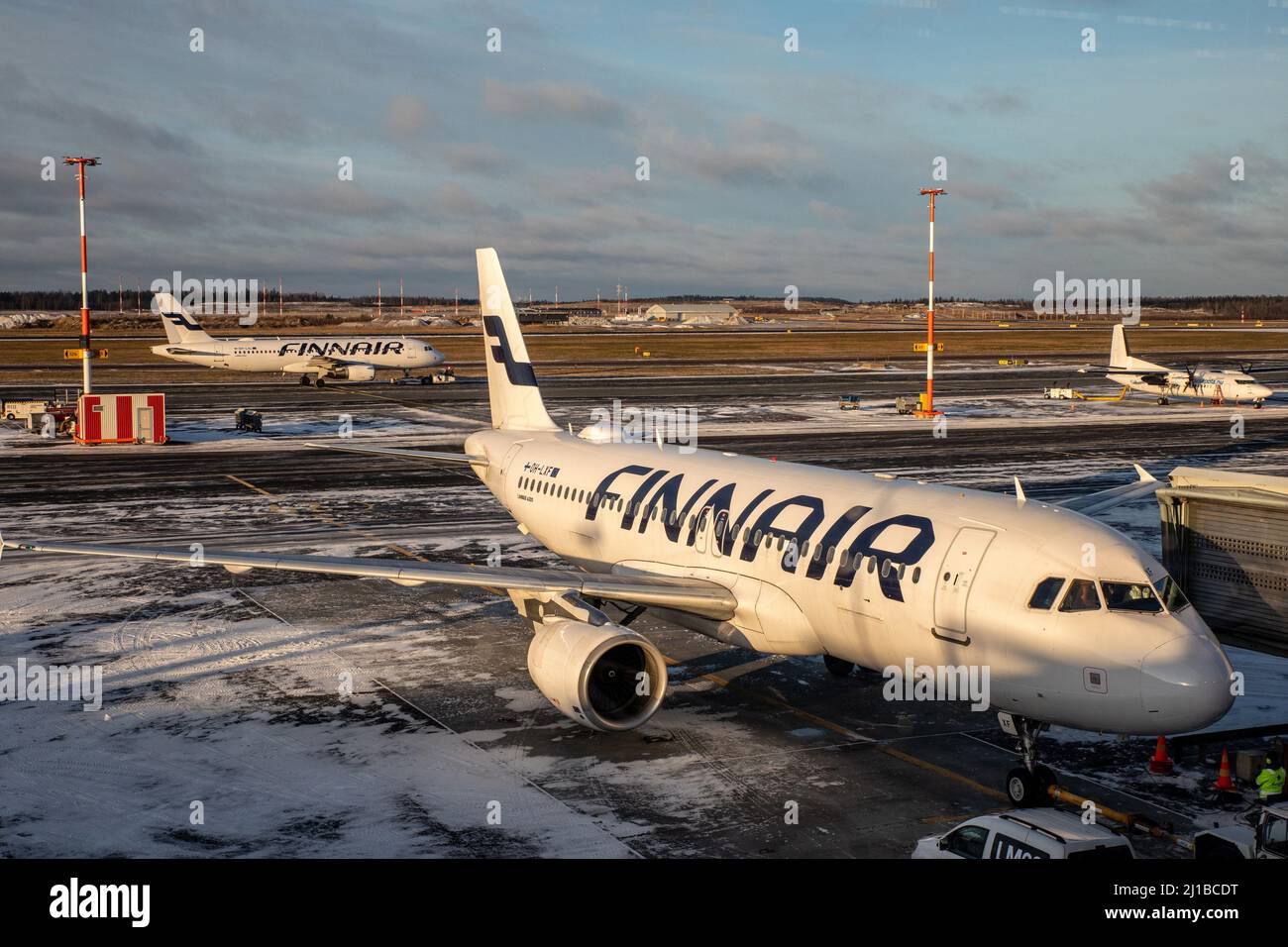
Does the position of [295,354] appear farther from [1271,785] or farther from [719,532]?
[1271,785]

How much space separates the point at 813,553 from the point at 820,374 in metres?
104

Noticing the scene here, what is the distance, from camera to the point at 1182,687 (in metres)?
16.5

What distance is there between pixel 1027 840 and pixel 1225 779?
650cm

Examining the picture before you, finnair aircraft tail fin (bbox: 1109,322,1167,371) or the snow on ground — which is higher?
finnair aircraft tail fin (bbox: 1109,322,1167,371)

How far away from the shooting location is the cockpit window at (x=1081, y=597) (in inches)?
696

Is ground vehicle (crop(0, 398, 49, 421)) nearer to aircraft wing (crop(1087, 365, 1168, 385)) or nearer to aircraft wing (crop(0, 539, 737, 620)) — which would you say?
aircraft wing (crop(0, 539, 737, 620))

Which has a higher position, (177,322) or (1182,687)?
(177,322)

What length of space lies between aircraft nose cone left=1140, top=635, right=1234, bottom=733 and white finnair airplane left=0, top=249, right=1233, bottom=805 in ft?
0.08

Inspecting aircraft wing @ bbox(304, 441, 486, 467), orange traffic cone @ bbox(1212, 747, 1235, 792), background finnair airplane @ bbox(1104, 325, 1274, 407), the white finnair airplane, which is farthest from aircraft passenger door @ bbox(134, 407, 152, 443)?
background finnair airplane @ bbox(1104, 325, 1274, 407)

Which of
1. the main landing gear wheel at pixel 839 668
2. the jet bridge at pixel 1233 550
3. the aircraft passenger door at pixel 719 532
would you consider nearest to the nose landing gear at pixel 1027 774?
the jet bridge at pixel 1233 550

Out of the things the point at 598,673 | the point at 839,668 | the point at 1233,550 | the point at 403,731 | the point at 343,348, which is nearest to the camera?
the point at 598,673

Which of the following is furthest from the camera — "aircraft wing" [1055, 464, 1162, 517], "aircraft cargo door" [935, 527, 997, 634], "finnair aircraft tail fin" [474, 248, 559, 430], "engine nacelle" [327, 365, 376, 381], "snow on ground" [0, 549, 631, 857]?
"engine nacelle" [327, 365, 376, 381]

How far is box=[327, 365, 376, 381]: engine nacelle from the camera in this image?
110062 millimetres

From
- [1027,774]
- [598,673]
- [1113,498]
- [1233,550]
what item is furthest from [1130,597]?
[1113,498]
